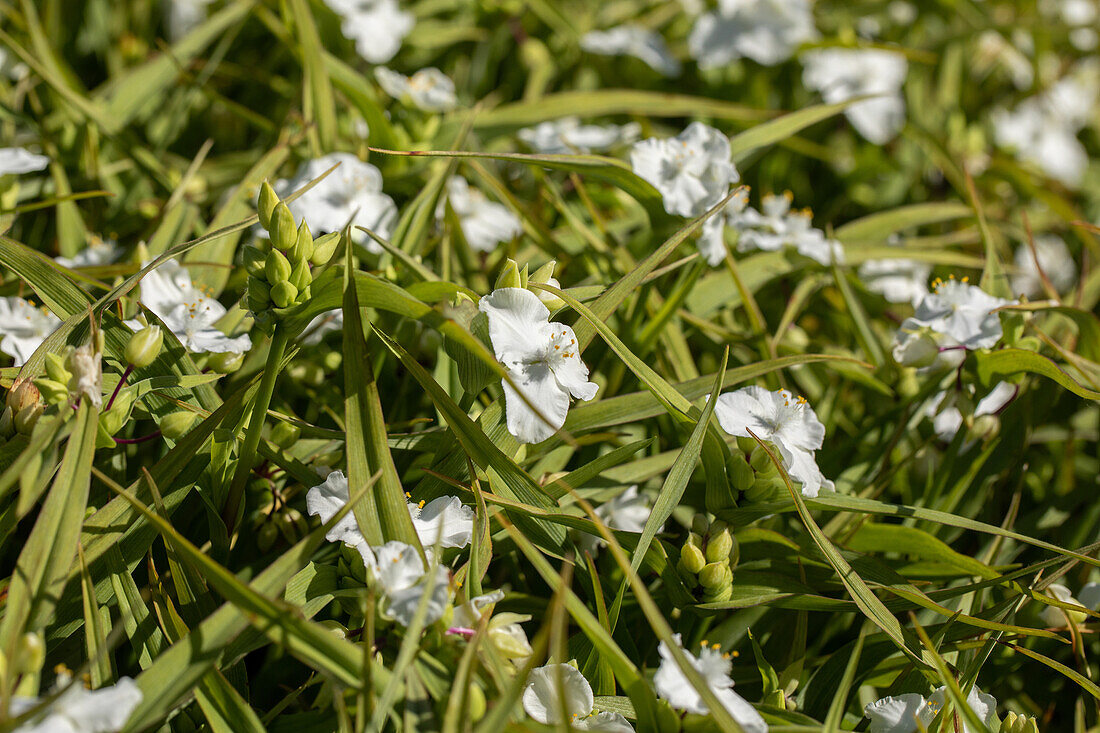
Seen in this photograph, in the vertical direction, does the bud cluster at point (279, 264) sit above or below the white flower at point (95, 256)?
above

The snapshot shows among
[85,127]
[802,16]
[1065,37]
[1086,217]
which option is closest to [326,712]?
[85,127]

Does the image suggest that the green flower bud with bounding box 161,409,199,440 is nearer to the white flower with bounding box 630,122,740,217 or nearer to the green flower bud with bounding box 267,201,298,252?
the green flower bud with bounding box 267,201,298,252

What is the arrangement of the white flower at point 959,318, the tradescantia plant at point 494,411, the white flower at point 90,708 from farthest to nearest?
the white flower at point 959,318 → the tradescantia plant at point 494,411 → the white flower at point 90,708

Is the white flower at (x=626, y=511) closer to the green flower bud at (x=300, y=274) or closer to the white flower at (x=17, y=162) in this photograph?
the green flower bud at (x=300, y=274)

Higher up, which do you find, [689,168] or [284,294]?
[284,294]

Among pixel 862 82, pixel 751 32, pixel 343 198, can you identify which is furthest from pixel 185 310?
pixel 862 82

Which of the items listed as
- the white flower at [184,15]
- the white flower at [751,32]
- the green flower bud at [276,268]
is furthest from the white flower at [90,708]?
the white flower at [751,32]

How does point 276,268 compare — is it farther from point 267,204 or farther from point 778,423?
point 778,423
